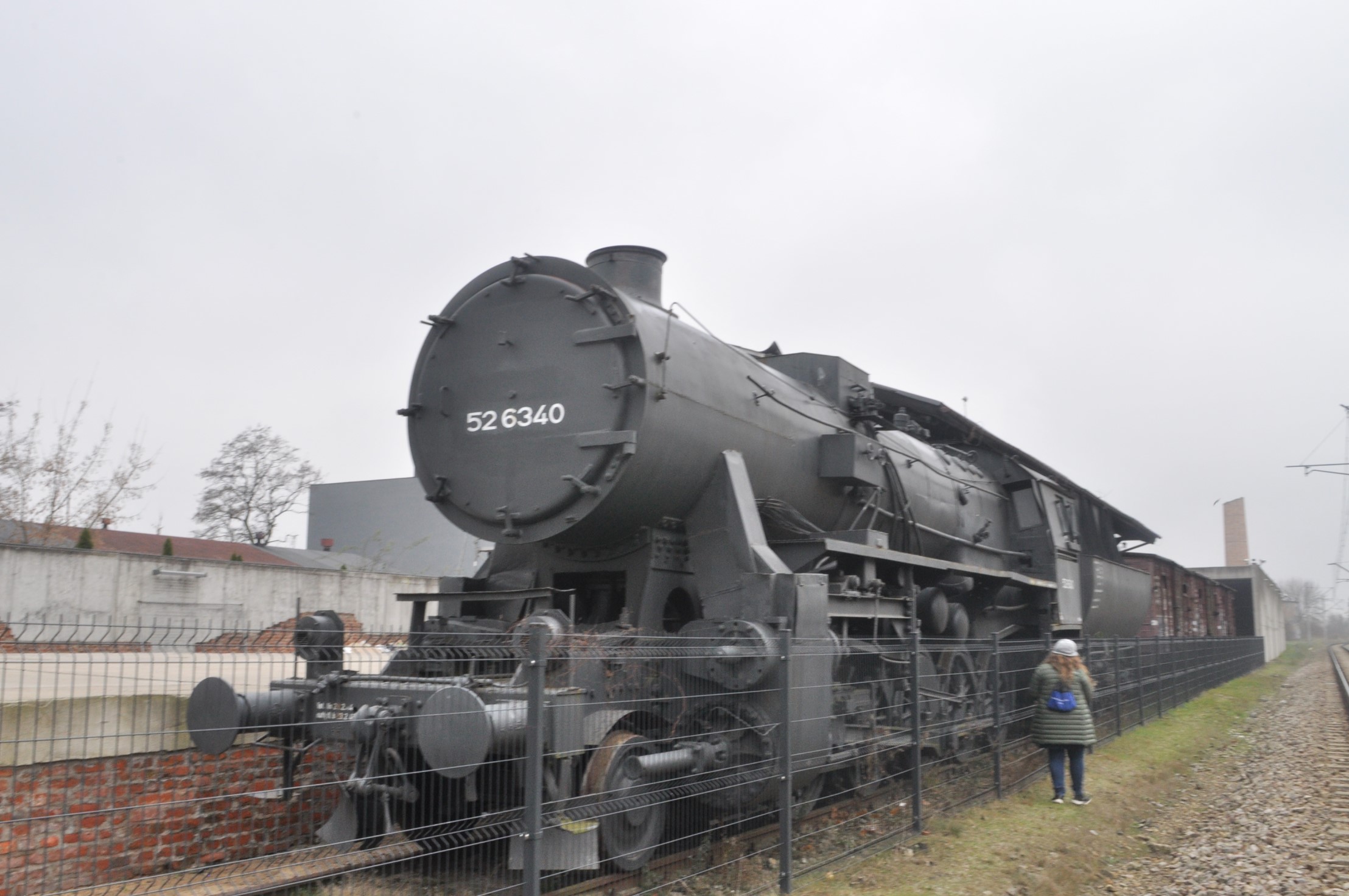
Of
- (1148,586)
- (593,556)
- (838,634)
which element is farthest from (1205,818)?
(1148,586)

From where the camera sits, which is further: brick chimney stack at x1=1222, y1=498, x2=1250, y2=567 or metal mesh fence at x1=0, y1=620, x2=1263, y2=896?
brick chimney stack at x1=1222, y1=498, x2=1250, y2=567

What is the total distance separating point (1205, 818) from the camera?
28.8 ft

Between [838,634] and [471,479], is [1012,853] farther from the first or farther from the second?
[471,479]

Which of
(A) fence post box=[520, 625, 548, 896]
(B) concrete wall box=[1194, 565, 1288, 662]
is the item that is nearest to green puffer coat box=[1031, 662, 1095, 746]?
(A) fence post box=[520, 625, 548, 896]

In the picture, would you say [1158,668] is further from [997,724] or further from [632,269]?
[632,269]

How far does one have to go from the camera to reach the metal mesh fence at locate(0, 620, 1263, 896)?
4.73m

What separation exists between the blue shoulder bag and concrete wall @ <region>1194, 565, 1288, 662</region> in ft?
95.8

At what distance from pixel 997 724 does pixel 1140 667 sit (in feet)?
22.9

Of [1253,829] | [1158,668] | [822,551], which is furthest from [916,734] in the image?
[1158,668]

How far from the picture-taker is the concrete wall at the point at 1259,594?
1499 inches

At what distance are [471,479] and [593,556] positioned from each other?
1004mm

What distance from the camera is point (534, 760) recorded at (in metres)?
4.29

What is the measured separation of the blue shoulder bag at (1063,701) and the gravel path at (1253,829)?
1111 mm

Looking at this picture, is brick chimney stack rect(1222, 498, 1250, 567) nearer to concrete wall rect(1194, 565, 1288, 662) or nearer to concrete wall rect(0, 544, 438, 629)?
concrete wall rect(1194, 565, 1288, 662)
